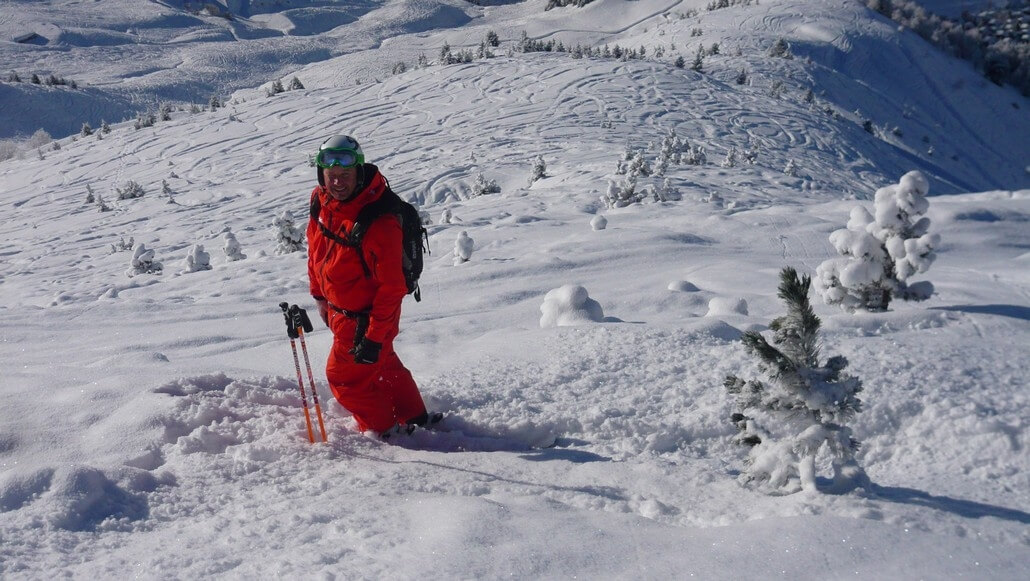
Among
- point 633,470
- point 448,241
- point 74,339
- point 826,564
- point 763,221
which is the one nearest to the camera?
point 826,564

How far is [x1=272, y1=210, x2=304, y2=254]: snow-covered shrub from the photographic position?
11.9 meters

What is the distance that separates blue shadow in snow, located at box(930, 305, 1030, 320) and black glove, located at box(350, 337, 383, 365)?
3850 millimetres

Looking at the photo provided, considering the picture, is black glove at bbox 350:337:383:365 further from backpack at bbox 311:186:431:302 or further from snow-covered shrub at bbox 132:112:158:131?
snow-covered shrub at bbox 132:112:158:131

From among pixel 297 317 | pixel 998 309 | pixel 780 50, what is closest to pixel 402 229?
pixel 297 317

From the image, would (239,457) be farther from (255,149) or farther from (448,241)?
(255,149)

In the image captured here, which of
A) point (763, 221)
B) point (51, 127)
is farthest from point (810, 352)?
point (51, 127)

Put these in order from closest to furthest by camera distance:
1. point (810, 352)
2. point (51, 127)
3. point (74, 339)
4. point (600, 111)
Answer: point (810, 352) → point (74, 339) → point (600, 111) → point (51, 127)

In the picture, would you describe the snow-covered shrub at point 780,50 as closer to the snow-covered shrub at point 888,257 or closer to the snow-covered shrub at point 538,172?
the snow-covered shrub at point 538,172

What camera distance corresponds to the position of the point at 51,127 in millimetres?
35625

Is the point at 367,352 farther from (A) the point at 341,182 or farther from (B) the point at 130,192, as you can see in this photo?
(B) the point at 130,192

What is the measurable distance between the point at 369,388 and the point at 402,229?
1.01 meters

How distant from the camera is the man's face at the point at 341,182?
3.99m

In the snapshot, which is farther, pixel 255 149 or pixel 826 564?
pixel 255 149

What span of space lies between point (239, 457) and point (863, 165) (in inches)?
904
